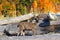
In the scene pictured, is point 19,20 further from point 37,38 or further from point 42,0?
point 42,0

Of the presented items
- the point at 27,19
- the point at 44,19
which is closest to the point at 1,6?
the point at 27,19

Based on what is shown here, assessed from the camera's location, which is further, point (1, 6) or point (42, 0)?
point (42, 0)

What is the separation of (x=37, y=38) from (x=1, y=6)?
45.0 ft

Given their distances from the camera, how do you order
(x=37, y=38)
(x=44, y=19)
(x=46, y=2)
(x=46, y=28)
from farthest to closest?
(x=46, y=2) < (x=44, y=19) < (x=46, y=28) < (x=37, y=38)

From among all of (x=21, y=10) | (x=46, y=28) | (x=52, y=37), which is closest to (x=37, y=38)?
(x=52, y=37)

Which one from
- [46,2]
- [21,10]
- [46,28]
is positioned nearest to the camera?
[46,28]

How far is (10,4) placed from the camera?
18094 millimetres

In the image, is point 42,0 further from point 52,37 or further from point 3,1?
point 52,37

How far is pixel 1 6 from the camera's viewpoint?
17.3m

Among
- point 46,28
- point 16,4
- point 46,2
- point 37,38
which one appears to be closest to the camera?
point 37,38

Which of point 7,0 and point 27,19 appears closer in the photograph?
point 27,19

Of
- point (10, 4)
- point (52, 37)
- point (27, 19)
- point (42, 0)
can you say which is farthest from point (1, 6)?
point (52, 37)

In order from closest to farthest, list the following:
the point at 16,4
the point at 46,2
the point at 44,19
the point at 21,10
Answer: the point at 44,19 < the point at 21,10 < the point at 16,4 < the point at 46,2

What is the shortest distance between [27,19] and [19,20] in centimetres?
39
